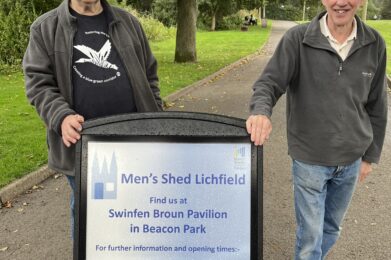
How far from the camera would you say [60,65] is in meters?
2.69

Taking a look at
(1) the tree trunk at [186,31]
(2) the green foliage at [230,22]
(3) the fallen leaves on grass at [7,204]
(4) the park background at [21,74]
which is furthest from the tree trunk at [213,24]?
(3) the fallen leaves on grass at [7,204]

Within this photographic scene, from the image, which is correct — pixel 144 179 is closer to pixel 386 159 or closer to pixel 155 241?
pixel 155 241

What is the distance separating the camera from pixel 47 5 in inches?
771

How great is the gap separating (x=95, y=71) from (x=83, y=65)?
7 centimetres

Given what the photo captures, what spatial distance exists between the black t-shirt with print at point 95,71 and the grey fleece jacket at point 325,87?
76 centimetres

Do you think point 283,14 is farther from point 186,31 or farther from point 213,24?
point 186,31

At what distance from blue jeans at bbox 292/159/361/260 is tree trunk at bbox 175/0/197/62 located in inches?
603

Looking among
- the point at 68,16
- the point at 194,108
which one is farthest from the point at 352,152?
the point at 194,108

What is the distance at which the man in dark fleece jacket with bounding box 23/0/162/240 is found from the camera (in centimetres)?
268

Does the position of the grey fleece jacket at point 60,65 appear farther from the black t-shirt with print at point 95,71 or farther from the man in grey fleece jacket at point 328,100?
the man in grey fleece jacket at point 328,100

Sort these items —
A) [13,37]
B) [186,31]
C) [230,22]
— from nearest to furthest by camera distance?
[13,37], [186,31], [230,22]

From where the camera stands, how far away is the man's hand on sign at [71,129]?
7.32ft

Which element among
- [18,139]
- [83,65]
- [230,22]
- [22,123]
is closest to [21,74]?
[22,123]

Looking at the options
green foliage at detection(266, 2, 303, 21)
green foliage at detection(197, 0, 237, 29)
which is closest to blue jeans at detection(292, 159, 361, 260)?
green foliage at detection(197, 0, 237, 29)
